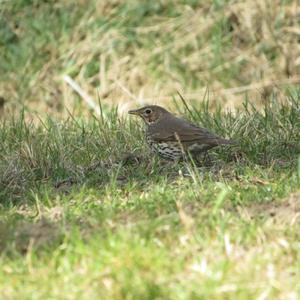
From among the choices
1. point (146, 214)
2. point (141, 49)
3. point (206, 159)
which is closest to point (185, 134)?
point (206, 159)

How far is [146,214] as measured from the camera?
16.7 feet

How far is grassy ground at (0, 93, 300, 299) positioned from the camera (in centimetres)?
410

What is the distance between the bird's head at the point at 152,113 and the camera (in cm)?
744

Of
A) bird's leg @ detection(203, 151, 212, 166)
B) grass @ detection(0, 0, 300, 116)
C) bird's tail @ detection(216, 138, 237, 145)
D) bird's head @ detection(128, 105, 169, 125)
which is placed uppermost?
bird's tail @ detection(216, 138, 237, 145)

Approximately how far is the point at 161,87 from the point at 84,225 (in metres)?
7.44

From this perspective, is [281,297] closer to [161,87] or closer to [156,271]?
[156,271]

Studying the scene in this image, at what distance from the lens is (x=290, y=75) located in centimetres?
1226

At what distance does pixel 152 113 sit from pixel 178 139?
3.27 feet

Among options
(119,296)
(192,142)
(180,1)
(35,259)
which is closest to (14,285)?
(35,259)

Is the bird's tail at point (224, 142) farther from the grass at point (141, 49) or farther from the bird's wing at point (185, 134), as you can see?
the grass at point (141, 49)

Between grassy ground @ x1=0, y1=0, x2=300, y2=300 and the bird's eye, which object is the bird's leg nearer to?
grassy ground @ x1=0, y1=0, x2=300, y2=300

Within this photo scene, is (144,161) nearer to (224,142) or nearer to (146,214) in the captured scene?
(224,142)

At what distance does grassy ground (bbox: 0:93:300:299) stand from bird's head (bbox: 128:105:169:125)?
0.41ft

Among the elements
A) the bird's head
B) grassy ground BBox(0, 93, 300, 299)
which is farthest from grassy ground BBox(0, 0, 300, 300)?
the bird's head
